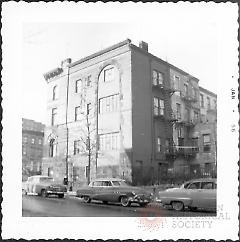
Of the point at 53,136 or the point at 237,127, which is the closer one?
the point at 237,127

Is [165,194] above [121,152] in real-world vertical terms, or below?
below

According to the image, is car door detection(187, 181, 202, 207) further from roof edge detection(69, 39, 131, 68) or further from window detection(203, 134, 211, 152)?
roof edge detection(69, 39, 131, 68)

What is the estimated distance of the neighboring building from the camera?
445 inches

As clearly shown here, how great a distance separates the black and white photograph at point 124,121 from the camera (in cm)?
1106

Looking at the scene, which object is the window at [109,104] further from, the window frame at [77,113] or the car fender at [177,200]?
the car fender at [177,200]

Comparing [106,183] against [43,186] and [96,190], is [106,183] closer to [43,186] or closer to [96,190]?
[96,190]

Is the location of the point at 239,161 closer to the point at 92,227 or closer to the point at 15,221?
the point at 92,227

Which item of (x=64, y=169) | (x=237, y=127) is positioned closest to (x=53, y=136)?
(x=64, y=169)

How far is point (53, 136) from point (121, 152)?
1561 millimetres

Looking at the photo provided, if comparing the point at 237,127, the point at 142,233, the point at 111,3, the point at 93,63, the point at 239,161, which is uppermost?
the point at 111,3

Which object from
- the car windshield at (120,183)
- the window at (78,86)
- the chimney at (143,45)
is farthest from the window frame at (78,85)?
the car windshield at (120,183)

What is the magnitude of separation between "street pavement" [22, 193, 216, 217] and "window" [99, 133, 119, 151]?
136cm

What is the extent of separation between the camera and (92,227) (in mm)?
10938

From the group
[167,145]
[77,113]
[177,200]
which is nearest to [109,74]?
[77,113]
